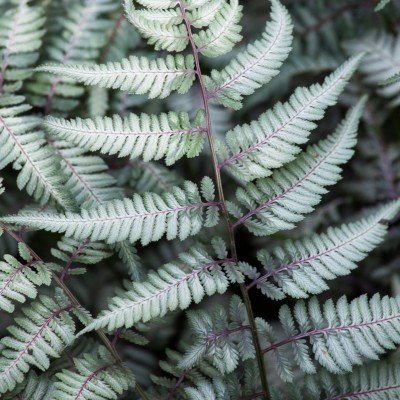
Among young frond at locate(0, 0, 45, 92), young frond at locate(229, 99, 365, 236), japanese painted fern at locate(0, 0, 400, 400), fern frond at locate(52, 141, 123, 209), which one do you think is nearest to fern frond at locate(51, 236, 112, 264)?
japanese painted fern at locate(0, 0, 400, 400)

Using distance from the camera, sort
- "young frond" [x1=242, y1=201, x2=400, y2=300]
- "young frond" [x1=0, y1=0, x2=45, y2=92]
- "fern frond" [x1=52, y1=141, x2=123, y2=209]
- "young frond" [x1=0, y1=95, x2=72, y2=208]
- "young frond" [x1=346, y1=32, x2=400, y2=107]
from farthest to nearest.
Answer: "young frond" [x1=346, y1=32, x2=400, y2=107]
"young frond" [x1=0, y1=0, x2=45, y2=92]
"fern frond" [x1=52, y1=141, x2=123, y2=209]
"young frond" [x1=0, y1=95, x2=72, y2=208]
"young frond" [x1=242, y1=201, x2=400, y2=300]

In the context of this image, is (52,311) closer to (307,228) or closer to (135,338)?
(135,338)

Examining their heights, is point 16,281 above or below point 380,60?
below

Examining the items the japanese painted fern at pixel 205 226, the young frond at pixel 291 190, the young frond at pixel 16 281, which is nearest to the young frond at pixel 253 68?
the japanese painted fern at pixel 205 226

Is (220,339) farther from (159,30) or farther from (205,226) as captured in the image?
(159,30)

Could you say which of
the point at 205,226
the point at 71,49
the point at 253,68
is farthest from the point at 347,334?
the point at 71,49

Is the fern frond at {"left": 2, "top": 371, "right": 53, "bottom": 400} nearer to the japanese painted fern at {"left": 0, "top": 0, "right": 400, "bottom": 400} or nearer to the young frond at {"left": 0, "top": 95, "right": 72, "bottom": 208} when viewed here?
the japanese painted fern at {"left": 0, "top": 0, "right": 400, "bottom": 400}
